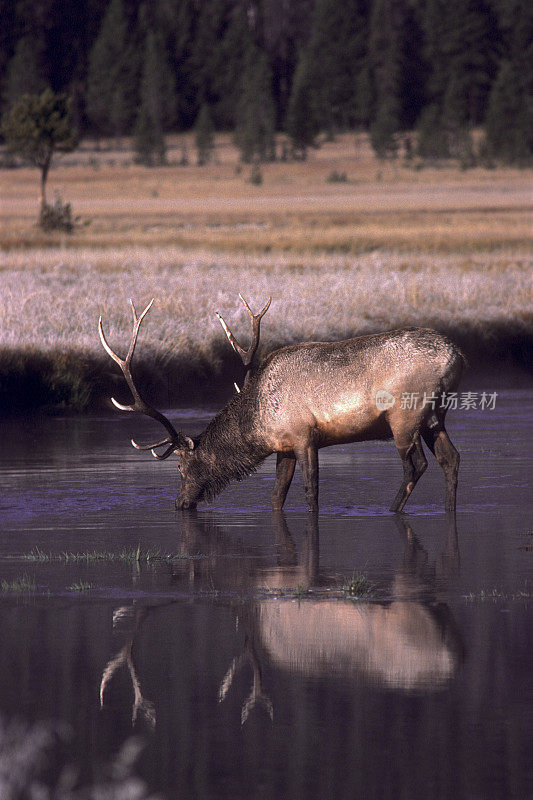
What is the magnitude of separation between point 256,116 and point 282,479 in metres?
112

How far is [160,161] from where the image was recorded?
120250 mm

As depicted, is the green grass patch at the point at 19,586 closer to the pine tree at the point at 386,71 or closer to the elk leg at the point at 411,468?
the elk leg at the point at 411,468

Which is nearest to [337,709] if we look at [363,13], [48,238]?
[48,238]

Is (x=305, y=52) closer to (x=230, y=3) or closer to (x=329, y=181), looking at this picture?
(x=230, y=3)

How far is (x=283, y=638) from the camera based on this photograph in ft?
29.3

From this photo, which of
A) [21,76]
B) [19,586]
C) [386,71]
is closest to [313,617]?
[19,586]

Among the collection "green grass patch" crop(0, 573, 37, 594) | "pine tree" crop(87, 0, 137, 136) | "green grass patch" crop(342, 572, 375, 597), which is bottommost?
"pine tree" crop(87, 0, 137, 136)

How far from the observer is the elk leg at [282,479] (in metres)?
13.6

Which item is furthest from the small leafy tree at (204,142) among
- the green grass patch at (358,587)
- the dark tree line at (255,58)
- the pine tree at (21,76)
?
the green grass patch at (358,587)

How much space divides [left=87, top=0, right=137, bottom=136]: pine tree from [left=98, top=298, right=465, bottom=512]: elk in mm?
128258

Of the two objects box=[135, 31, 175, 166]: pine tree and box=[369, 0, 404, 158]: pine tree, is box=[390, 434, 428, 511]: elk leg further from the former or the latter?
box=[135, 31, 175, 166]: pine tree

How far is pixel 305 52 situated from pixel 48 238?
3648 inches

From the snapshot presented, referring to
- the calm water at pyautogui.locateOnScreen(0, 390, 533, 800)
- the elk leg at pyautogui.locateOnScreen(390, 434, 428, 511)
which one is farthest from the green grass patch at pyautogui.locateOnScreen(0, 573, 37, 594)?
the elk leg at pyautogui.locateOnScreen(390, 434, 428, 511)

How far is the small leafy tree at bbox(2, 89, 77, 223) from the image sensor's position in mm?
64312
